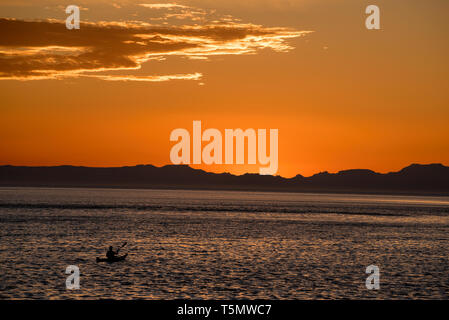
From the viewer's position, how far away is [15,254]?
59.5 metres

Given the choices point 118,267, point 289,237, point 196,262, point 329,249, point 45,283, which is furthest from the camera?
point 289,237

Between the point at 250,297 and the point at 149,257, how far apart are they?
977 inches

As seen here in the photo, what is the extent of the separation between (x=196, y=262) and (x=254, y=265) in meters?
5.99

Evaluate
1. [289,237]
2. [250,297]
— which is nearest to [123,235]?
[289,237]

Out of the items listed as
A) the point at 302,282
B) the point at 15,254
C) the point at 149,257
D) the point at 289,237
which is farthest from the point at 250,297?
the point at 289,237

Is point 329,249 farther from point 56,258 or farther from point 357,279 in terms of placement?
point 56,258

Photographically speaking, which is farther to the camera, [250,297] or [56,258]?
[56,258]

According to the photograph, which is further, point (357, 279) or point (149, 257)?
point (149, 257)

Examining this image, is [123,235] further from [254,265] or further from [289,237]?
[254,265]

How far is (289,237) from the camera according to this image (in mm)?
89938
